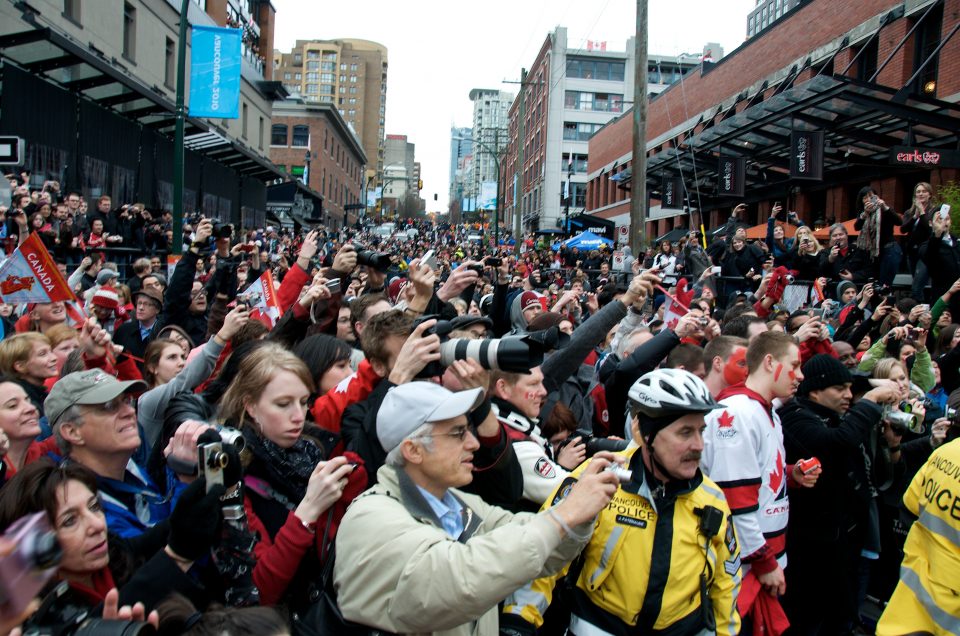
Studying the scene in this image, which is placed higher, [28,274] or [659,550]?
[28,274]

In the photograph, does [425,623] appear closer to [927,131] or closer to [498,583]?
[498,583]

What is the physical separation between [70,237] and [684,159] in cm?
1798

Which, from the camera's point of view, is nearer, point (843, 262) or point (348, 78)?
point (843, 262)

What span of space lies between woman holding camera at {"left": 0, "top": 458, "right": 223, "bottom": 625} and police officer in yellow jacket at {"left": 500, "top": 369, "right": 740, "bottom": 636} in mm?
1228

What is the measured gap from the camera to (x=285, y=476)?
323cm

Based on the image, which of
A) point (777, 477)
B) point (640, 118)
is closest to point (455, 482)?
point (777, 477)

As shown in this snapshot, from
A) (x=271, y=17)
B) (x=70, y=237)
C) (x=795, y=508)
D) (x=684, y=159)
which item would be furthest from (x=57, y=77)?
(x=271, y=17)

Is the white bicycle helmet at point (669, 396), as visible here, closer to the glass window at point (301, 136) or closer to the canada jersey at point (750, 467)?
A: the canada jersey at point (750, 467)

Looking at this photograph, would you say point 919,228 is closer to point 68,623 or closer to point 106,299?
point 106,299

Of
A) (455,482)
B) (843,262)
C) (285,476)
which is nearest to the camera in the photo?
(455,482)

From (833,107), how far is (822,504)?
13970mm

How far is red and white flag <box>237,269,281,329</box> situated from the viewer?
268 inches

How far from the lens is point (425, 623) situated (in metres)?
2.28

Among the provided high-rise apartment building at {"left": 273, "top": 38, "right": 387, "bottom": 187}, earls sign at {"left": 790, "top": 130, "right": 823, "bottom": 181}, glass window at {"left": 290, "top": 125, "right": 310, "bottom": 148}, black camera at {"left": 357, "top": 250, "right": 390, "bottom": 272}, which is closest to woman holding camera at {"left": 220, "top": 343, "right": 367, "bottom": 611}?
black camera at {"left": 357, "top": 250, "right": 390, "bottom": 272}
